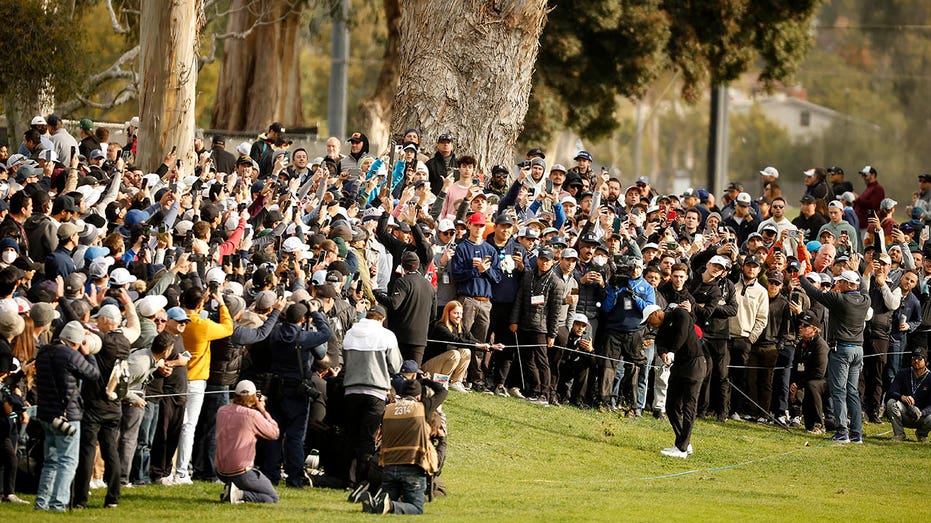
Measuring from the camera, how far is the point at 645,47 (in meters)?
37.4

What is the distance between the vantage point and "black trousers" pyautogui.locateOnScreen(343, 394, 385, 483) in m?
14.3

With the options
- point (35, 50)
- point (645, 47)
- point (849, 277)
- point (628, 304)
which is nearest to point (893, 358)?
point (849, 277)

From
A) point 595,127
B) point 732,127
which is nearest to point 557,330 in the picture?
point 595,127

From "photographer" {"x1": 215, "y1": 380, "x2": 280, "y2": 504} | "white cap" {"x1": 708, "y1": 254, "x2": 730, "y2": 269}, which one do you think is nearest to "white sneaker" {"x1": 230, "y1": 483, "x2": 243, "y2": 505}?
"photographer" {"x1": 215, "y1": 380, "x2": 280, "y2": 504}

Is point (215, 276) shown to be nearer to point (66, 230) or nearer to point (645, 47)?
point (66, 230)

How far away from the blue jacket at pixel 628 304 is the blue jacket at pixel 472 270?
173cm

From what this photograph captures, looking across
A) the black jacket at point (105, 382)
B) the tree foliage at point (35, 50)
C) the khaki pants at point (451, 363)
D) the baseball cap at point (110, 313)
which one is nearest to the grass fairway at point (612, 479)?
the khaki pants at point (451, 363)

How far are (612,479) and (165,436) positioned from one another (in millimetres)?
5386

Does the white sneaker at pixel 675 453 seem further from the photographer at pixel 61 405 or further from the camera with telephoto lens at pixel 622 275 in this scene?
the photographer at pixel 61 405

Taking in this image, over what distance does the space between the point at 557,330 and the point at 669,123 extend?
70.6 metres

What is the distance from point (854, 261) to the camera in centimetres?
2133

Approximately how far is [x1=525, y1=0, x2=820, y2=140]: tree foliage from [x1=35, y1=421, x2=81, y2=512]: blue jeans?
25.8m

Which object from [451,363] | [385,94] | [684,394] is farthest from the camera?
[385,94]

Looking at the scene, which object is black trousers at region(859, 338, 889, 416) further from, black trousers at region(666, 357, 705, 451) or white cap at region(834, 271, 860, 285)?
black trousers at region(666, 357, 705, 451)
